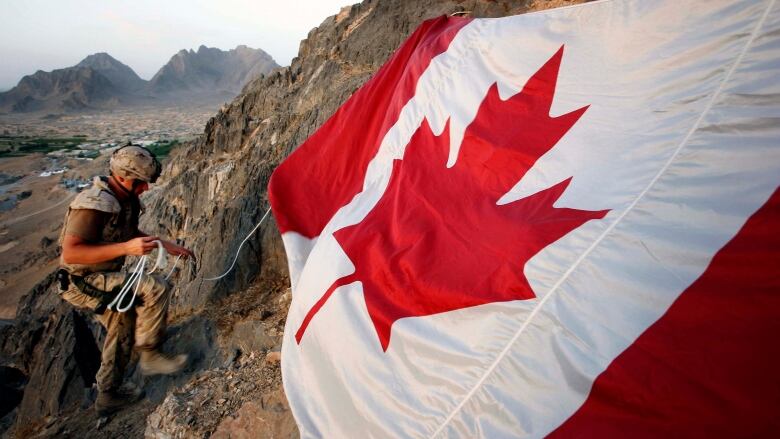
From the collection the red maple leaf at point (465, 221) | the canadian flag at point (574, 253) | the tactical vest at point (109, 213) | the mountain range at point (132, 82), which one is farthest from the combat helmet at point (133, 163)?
the mountain range at point (132, 82)

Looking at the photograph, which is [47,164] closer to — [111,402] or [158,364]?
[111,402]

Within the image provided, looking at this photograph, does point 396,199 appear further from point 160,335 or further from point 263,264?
point 263,264

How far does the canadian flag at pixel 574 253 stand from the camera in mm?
1508

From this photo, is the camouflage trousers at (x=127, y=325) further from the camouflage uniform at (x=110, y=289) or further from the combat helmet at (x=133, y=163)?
the combat helmet at (x=133, y=163)

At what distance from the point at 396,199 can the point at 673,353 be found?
190cm

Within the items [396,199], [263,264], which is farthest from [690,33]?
[263,264]

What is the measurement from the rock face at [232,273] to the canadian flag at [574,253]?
91 centimetres

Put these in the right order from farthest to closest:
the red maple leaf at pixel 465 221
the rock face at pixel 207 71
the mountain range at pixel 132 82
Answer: the rock face at pixel 207 71 → the mountain range at pixel 132 82 → the red maple leaf at pixel 465 221

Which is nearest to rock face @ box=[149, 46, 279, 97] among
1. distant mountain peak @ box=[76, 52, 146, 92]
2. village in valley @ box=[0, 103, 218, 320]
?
distant mountain peak @ box=[76, 52, 146, 92]

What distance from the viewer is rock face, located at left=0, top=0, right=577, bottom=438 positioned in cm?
321

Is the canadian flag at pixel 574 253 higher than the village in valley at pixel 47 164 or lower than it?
higher

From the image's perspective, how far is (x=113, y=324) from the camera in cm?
366

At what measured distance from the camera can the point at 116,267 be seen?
3.66 m

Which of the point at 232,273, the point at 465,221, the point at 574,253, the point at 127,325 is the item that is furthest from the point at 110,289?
the point at 574,253
